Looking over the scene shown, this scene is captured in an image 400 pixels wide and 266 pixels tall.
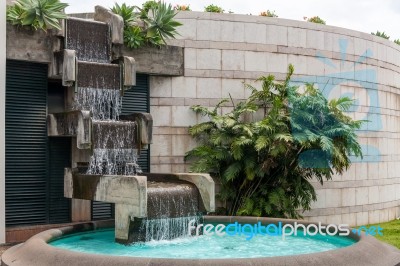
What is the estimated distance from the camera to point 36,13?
12547 mm

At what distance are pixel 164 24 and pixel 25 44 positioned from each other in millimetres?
3323

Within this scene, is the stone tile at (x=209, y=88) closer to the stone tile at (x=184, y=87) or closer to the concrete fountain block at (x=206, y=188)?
the stone tile at (x=184, y=87)

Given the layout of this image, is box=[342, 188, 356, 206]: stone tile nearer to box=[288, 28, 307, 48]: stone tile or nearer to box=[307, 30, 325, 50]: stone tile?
box=[307, 30, 325, 50]: stone tile

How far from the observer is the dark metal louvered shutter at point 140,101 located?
14602mm

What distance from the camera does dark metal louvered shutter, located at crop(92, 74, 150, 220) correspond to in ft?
47.2

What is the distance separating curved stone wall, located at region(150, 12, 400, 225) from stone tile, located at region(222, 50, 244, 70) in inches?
1.0

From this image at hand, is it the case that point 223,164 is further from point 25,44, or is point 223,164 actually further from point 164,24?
point 25,44

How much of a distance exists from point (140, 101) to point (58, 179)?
285 centimetres

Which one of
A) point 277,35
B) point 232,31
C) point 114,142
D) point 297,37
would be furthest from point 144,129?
point 297,37

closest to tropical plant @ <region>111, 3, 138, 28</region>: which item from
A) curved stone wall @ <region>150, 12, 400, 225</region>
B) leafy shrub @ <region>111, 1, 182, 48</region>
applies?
leafy shrub @ <region>111, 1, 182, 48</region>

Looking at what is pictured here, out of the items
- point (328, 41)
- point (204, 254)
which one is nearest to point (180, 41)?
point (328, 41)

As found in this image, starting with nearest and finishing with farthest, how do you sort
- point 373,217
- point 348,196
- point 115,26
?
1. point 115,26
2. point 348,196
3. point 373,217

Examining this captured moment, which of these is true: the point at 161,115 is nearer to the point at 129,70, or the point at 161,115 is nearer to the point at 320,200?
the point at 129,70

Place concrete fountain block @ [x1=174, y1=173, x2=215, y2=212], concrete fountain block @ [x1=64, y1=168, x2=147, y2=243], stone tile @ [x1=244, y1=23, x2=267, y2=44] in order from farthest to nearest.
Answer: stone tile @ [x1=244, y1=23, x2=267, y2=44]
concrete fountain block @ [x1=174, y1=173, x2=215, y2=212]
concrete fountain block @ [x1=64, y1=168, x2=147, y2=243]
